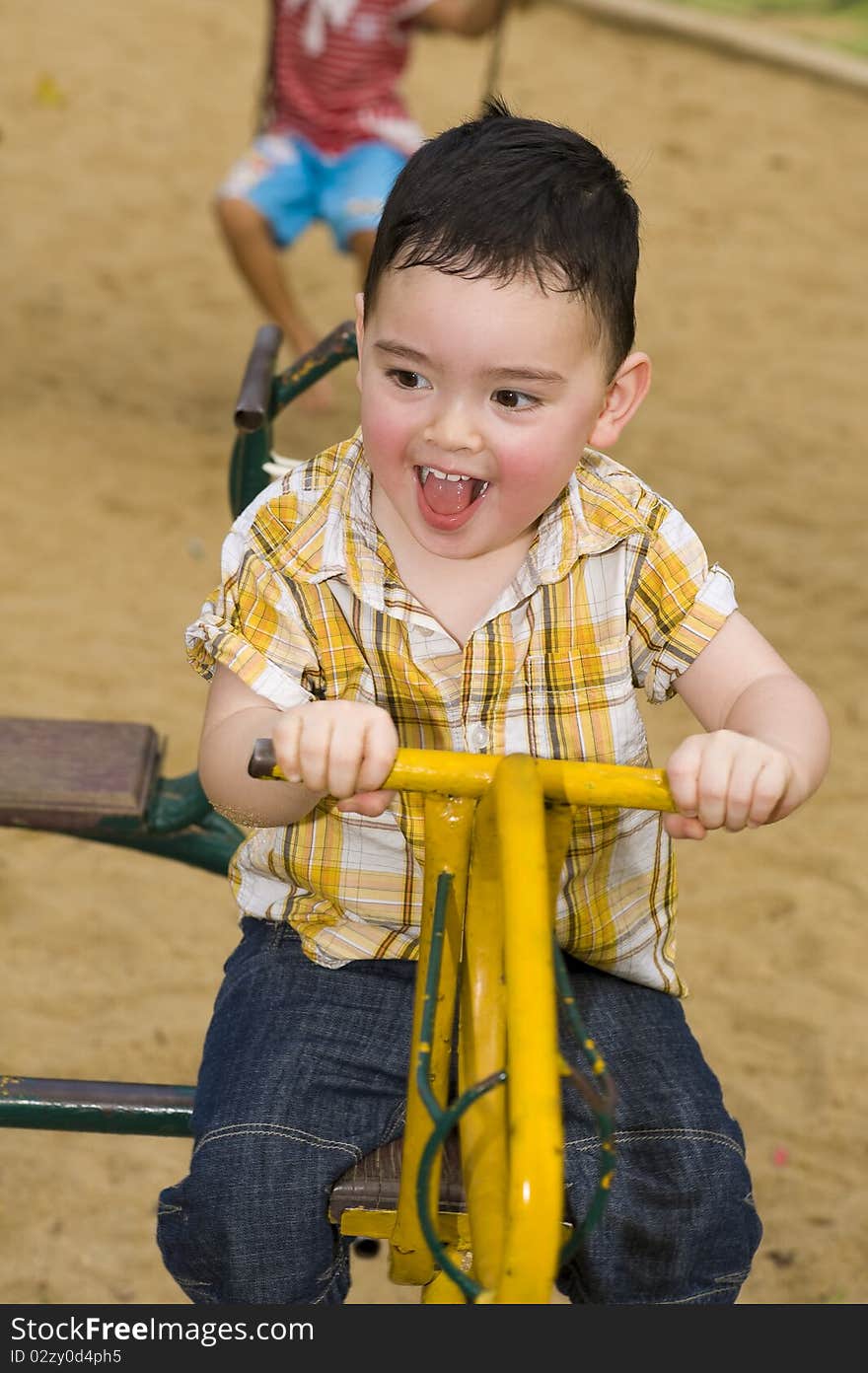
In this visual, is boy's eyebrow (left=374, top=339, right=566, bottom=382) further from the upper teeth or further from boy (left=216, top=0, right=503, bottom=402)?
boy (left=216, top=0, right=503, bottom=402)

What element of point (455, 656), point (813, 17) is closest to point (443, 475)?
point (455, 656)

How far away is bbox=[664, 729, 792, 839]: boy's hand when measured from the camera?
1.14 metres

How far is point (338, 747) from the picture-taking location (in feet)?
3.72

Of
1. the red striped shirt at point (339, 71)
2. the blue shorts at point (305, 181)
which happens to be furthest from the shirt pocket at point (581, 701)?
the red striped shirt at point (339, 71)

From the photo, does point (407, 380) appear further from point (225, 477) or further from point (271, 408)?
point (225, 477)

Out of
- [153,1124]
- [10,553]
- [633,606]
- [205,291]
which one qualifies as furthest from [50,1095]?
[205,291]

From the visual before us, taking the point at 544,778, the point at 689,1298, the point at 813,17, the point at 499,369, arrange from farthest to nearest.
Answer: the point at 813,17 → the point at 689,1298 → the point at 499,369 → the point at 544,778

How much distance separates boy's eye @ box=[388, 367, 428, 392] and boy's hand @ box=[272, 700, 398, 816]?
0.30 metres

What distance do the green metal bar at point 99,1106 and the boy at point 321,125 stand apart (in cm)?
260

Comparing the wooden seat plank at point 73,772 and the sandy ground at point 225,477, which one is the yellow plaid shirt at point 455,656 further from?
the sandy ground at point 225,477

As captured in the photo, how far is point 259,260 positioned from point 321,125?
327mm

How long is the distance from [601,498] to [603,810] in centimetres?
27

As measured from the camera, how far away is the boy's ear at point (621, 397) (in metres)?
1.43

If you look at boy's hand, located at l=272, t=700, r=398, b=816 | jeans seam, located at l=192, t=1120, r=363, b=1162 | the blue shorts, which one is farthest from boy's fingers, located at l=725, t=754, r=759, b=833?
the blue shorts
